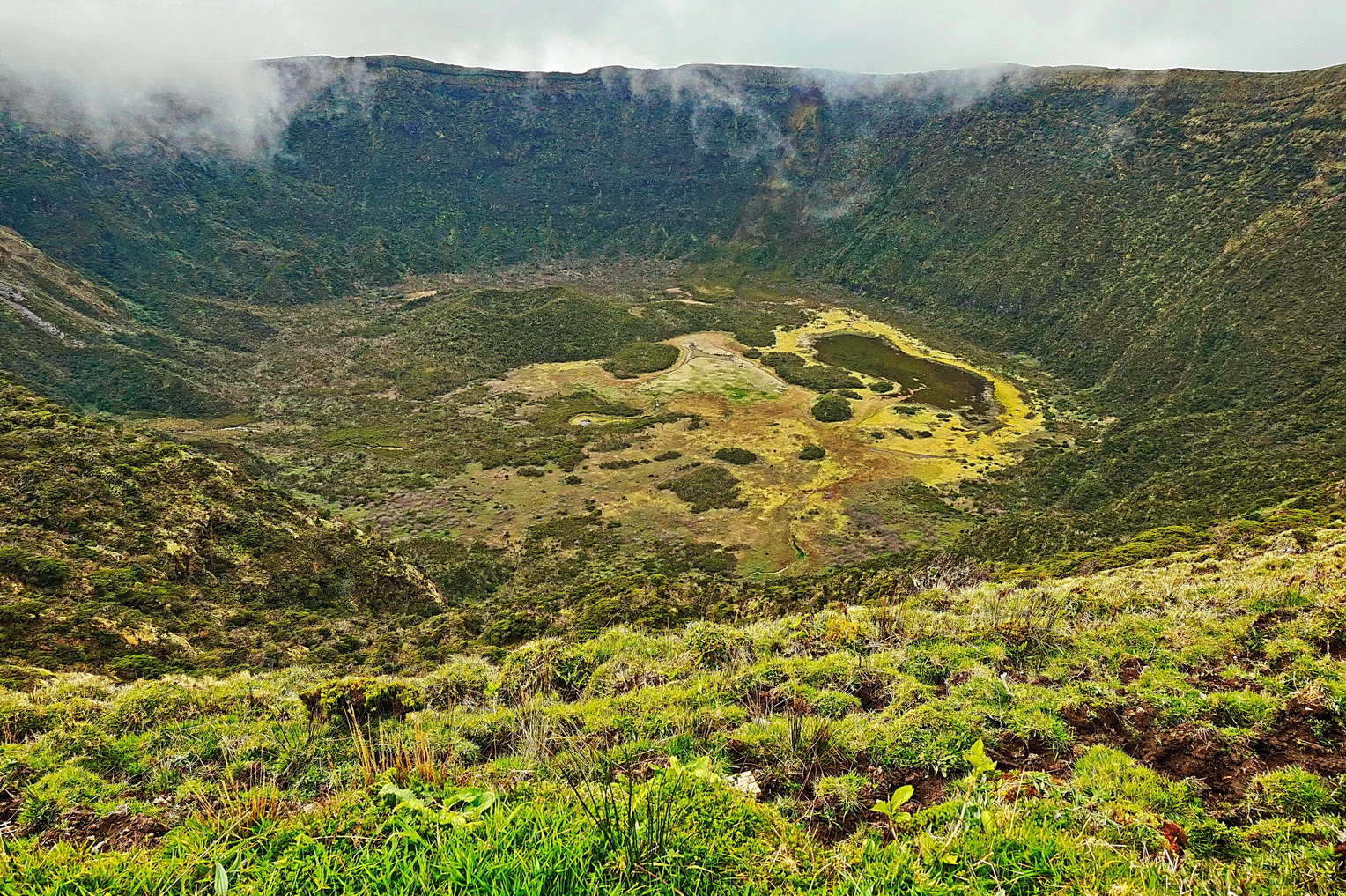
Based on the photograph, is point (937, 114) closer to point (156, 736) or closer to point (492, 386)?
point (492, 386)

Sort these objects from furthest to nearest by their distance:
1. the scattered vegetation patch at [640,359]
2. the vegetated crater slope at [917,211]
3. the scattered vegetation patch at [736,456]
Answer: the scattered vegetation patch at [640,359], the scattered vegetation patch at [736,456], the vegetated crater slope at [917,211]

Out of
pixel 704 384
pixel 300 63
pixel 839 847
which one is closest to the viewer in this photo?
pixel 839 847

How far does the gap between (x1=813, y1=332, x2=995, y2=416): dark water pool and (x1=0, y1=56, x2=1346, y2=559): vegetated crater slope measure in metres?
12.7

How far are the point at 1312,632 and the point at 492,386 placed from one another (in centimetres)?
6727

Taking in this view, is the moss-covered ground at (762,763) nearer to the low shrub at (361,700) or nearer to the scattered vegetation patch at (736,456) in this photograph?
the low shrub at (361,700)

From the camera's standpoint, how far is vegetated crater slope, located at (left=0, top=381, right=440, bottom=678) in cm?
1477

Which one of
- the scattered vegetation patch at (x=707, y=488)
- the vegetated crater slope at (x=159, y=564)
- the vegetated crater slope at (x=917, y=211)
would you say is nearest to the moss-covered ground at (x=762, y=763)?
the vegetated crater slope at (x=159, y=564)

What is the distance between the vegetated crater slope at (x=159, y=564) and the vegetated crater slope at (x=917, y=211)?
29842 mm

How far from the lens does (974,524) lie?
38688mm

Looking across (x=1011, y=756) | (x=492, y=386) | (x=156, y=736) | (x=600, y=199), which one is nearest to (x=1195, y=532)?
(x=1011, y=756)

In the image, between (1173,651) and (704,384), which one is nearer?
(1173,651)

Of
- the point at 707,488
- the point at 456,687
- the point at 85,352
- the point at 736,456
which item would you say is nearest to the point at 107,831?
the point at 456,687

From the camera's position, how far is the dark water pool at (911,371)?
62250mm

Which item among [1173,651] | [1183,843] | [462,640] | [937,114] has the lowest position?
[462,640]
